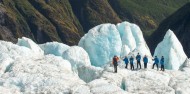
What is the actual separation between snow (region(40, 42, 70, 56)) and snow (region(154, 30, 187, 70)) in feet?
52.9

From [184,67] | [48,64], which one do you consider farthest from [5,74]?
[184,67]

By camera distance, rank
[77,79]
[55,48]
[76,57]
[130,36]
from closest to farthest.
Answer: [77,79], [76,57], [55,48], [130,36]

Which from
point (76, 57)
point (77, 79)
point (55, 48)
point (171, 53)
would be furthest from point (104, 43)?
point (77, 79)

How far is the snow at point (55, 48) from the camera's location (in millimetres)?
81562

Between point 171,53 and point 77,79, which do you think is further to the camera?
point 171,53

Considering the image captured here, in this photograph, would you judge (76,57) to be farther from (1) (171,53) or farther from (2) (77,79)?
(2) (77,79)

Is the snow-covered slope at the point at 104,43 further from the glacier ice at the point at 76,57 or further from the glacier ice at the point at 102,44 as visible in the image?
the glacier ice at the point at 76,57

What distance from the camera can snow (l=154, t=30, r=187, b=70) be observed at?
72875mm

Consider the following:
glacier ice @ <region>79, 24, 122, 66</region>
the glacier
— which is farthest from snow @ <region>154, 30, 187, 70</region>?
the glacier

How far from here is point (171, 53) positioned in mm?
75000

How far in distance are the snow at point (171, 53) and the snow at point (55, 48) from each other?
16128 mm

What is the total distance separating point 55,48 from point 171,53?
20.5 m

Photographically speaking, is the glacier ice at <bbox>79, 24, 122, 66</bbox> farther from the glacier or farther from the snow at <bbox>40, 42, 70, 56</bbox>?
the glacier

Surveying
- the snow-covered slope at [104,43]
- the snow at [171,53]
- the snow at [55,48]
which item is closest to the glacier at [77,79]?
the snow at [171,53]
